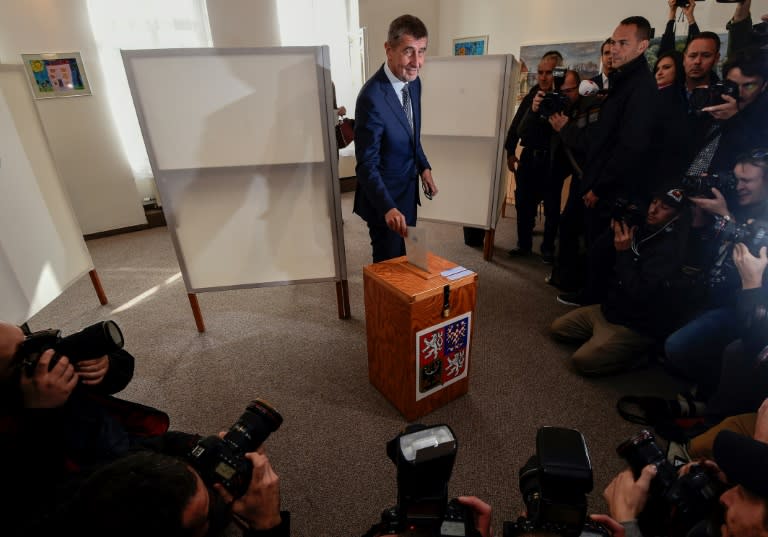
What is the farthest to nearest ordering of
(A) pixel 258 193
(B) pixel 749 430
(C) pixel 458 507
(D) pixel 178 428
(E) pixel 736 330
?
(A) pixel 258 193 → (D) pixel 178 428 → (E) pixel 736 330 → (B) pixel 749 430 → (C) pixel 458 507

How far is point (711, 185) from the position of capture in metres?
1.66

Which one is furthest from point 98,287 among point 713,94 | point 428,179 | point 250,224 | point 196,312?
point 713,94

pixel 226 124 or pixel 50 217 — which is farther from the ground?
pixel 226 124

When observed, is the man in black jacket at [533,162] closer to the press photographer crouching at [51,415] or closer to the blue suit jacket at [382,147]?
the blue suit jacket at [382,147]

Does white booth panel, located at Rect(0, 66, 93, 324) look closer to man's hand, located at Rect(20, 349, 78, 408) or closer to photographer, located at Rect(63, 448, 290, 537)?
man's hand, located at Rect(20, 349, 78, 408)

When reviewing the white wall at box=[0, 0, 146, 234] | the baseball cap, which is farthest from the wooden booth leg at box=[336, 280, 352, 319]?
the white wall at box=[0, 0, 146, 234]

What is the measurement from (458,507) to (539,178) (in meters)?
2.85

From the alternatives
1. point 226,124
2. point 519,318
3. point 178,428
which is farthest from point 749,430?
point 226,124

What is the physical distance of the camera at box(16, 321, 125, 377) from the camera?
1.00 meters

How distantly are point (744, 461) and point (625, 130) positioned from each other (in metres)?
1.83

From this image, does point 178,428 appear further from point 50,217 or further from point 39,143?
point 39,143

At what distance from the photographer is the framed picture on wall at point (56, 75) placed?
337cm

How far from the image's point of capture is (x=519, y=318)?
2494 millimetres

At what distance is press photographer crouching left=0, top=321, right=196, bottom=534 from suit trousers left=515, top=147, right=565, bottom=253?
2.89 meters
